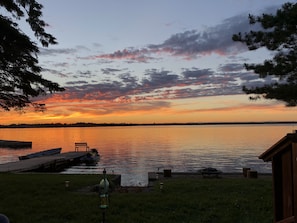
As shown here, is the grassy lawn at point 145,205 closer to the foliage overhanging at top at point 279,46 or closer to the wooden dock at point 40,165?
the foliage overhanging at top at point 279,46

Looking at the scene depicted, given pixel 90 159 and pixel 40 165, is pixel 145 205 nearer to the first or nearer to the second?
pixel 40 165

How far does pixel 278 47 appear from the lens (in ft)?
63.1

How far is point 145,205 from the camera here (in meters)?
12.2

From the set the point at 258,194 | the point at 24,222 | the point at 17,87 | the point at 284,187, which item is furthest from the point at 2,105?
the point at 284,187

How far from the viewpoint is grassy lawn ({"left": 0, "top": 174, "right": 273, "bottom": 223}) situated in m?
10.5

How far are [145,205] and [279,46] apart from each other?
12.3 meters

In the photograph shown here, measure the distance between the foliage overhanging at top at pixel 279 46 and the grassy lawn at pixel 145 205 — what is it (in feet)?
19.7

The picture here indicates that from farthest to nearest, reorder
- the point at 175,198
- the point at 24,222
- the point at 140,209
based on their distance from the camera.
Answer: the point at 175,198 < the point at 140,209 < the point at 24,222

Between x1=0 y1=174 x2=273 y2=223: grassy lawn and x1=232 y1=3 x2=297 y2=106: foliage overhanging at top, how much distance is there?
601 centimetres

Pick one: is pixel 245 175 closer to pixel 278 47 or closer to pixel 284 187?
pixel 278 47

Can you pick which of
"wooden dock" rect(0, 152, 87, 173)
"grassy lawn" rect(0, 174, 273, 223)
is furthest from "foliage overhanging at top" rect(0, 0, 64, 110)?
"wooden dock" rect(0, 152, 87, 173)

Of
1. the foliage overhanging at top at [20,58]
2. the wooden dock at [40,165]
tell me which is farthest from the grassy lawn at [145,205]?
the wooden dock at [40,165]

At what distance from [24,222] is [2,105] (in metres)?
10.6

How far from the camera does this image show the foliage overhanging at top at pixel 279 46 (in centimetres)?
1781
